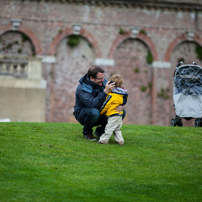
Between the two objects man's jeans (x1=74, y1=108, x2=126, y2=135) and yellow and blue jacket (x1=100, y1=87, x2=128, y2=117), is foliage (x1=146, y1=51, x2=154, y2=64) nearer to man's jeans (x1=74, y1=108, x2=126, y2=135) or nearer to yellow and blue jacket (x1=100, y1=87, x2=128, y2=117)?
man's jeans (x1=74, y1=108, x2=126, y2=135)

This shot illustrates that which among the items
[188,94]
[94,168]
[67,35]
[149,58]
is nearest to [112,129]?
[94,168]

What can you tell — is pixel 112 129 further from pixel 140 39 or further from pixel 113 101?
pixel 140 39

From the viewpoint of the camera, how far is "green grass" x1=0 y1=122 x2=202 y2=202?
20.1 ft

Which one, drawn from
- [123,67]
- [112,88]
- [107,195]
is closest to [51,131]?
[112,88]

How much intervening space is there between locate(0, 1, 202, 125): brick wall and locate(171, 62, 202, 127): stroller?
1261cm

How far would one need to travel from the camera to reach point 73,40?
26.5 meters

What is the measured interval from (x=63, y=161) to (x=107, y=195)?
154 centimetres

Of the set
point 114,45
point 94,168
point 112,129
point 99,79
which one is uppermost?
point 114,45

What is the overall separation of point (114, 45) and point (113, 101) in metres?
18.5

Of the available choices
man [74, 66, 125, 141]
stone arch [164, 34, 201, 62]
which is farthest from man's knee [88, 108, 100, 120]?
stone arch [164, 34, 201, 62]

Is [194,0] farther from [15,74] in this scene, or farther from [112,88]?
[112,88]

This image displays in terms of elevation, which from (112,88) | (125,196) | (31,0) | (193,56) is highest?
(31,0)

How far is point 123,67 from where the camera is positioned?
88.9 feet

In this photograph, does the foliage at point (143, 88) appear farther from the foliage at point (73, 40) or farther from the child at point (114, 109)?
the child at point (114, 109)
